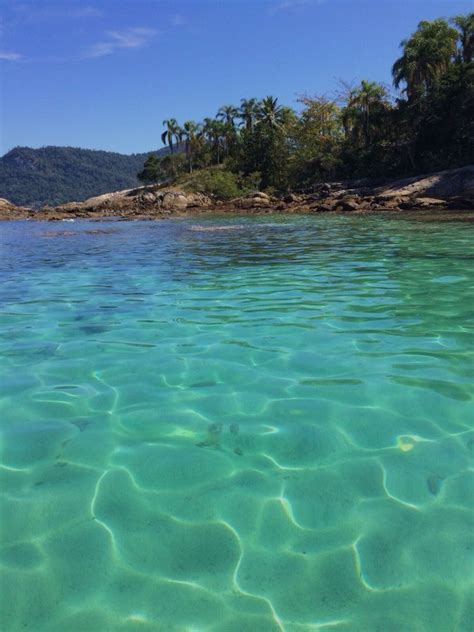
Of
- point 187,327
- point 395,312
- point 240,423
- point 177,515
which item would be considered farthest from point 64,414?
point 395,312

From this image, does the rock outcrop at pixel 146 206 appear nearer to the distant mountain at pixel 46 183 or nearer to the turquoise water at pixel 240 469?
the turquoise water at pixel 240 469

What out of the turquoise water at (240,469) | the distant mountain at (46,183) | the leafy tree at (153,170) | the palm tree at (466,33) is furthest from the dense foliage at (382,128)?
the distant mountain at (46,183)

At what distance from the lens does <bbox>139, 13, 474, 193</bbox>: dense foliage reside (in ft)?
121

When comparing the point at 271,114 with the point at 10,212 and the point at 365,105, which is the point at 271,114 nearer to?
the point at 365,105

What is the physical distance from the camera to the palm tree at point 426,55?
3819cm

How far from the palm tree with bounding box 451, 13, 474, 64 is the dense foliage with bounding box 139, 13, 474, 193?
4 centimetres

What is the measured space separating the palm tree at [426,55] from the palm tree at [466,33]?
1.58 feet

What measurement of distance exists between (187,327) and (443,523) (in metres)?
3.66

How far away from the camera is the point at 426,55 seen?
38.3 m

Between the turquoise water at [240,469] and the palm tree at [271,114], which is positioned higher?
the palm tree at [271,114]

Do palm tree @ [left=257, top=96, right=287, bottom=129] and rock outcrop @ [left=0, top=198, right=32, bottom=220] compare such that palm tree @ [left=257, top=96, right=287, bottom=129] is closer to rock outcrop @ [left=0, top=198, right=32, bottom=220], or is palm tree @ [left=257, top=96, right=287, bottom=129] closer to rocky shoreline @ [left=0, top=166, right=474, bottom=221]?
rocky shoreline @ [left=0, top=166, right=474, bottom=221]

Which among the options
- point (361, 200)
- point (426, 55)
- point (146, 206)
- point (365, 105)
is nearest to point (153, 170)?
point (146, 206)

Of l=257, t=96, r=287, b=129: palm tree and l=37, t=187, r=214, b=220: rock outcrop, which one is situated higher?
l=257, t=96, r=287, b=129: palm tree

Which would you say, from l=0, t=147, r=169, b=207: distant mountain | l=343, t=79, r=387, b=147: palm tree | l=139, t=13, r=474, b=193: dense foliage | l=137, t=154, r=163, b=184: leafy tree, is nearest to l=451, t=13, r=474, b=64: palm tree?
l=139, t=13, r=474, b=193: dense foliage
